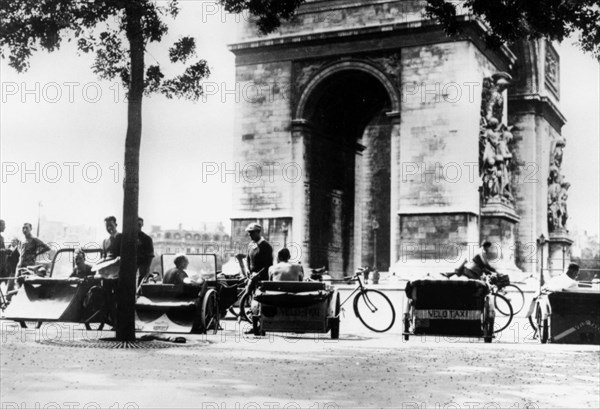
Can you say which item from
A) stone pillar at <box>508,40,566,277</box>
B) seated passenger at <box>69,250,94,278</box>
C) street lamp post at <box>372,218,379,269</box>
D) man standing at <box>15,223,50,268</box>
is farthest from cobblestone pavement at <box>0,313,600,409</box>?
street lamp post at <box>372,218,379,269</box>

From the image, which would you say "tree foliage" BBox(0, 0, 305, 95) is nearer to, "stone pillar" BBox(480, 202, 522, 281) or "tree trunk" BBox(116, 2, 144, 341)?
"tree trunk" BBox(116, 2, 144, 341)

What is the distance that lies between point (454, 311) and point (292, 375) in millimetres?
5562

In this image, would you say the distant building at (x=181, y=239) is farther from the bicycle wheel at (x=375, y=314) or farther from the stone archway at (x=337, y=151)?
the bicycle wheel at (x=375, y=314)

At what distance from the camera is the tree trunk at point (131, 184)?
11.8 metres

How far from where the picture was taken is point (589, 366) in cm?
988

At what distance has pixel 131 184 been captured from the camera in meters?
12.0

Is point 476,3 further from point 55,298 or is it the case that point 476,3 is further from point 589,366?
point 55,298

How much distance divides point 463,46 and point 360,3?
11.9ft

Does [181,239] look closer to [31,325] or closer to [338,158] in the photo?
[338,158]

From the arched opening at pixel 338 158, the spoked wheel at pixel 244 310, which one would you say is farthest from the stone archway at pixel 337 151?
the spoked wheel at pixel 244 310

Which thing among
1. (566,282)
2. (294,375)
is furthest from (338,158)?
(294,375)

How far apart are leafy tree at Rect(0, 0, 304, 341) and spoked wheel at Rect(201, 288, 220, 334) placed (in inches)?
56.7

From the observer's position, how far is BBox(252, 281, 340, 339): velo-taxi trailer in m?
13.2

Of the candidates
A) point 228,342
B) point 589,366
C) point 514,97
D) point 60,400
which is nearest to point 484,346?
point 589,366
